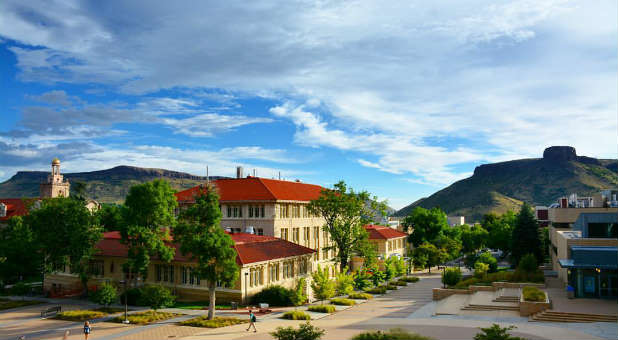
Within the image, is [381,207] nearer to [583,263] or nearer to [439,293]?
[439,293]

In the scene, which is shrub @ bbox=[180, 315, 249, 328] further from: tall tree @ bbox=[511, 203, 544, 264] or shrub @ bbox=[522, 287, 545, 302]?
tall tree @ bbox=[511, 203, 544, 264]

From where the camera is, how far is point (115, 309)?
3828 centimetres

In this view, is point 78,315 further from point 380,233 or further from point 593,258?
point 380,233

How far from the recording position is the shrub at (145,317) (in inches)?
1304

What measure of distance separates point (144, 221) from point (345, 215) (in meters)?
26.0

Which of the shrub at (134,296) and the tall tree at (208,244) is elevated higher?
the tall tree at (208,244)

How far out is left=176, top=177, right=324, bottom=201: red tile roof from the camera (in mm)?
56250

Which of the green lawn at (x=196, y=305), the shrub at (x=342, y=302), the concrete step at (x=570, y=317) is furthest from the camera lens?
the shrub at (x=342, y=302)

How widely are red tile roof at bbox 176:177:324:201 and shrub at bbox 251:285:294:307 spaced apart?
15.2 m

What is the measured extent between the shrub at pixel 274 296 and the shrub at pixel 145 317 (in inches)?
311

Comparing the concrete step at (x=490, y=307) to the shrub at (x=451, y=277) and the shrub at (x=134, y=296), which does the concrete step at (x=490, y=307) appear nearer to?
the shrub at (x=451, y=277)

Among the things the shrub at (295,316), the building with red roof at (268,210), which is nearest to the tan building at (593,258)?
the shrub at (295,316)

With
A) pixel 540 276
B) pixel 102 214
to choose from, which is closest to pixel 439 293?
pixel 540 276

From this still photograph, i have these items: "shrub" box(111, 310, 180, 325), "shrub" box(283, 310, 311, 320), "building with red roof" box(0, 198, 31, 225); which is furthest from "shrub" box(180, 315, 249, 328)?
"building with red roof" box(0, 198, 31, 225)
